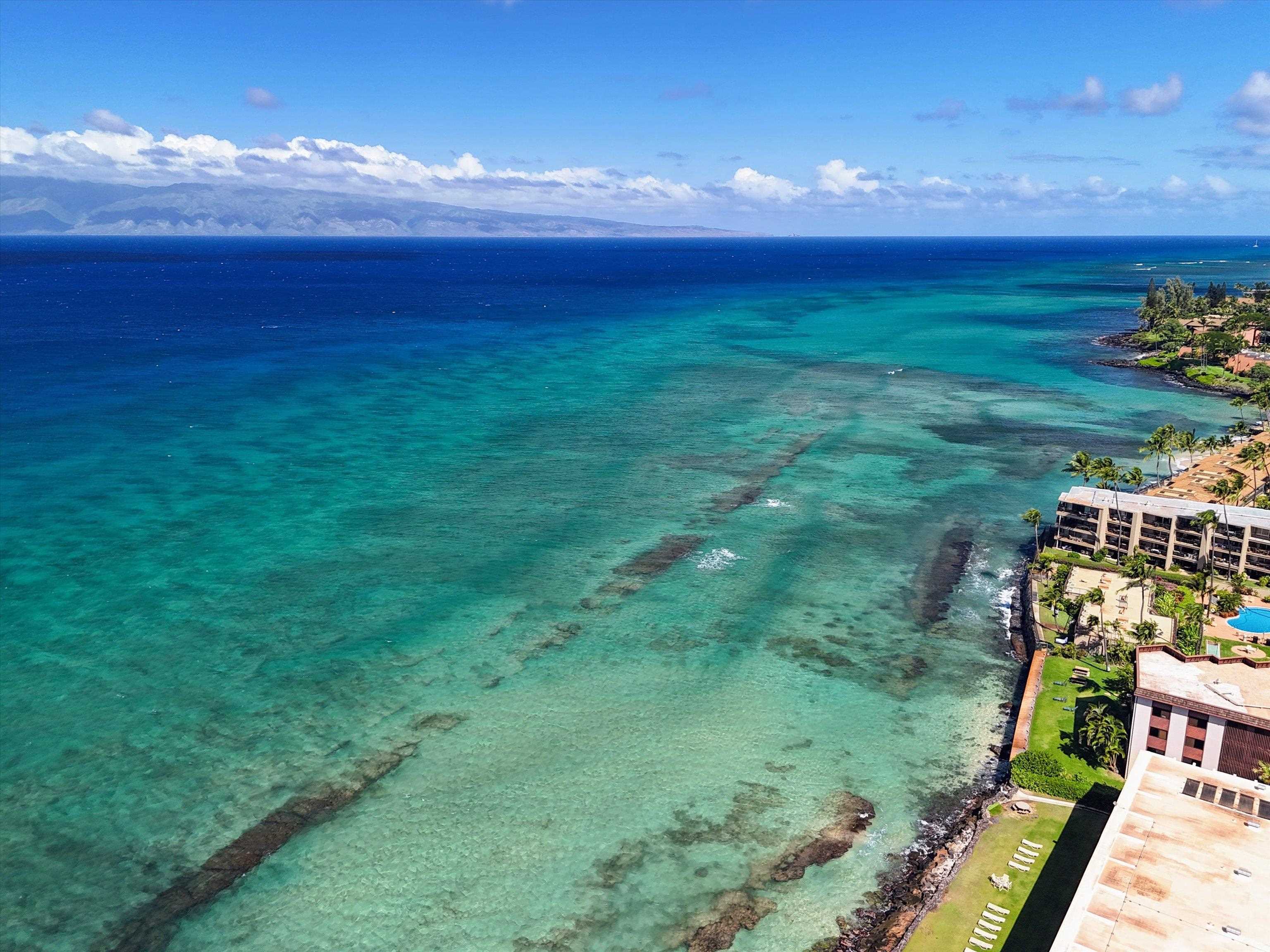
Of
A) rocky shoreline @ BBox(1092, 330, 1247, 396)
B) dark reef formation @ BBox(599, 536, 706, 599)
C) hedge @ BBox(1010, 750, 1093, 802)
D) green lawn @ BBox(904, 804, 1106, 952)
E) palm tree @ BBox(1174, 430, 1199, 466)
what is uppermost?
rocky shoreline @ BBox(1092, 330, 1247, 396)

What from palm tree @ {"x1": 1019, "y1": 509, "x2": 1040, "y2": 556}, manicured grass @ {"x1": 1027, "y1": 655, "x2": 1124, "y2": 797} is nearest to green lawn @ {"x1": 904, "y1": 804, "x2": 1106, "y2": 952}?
manicured grass @ {"x1": 1027, "y1": 655, "x2": 1124, "y2": 797}

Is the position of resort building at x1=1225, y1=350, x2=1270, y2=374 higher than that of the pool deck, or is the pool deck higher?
resort building at x1=1225, y1=350, x2=1270, y2=374

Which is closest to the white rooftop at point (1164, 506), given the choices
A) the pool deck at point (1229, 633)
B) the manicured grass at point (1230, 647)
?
the pool deck at point (1229, 633)

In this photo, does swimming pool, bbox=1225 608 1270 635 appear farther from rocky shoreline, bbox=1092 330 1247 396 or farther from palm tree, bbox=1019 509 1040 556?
rocky shoreline, bbox=1092 330 1247 396

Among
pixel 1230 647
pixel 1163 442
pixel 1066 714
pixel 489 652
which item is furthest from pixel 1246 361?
pixel 489 652

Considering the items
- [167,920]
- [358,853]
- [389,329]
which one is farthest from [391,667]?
[389,329]

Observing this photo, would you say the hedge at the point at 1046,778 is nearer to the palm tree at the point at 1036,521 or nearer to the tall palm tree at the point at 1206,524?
the tall palm tree at the point at 1206,524

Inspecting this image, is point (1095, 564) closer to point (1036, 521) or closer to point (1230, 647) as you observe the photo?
point (1036, 521)
